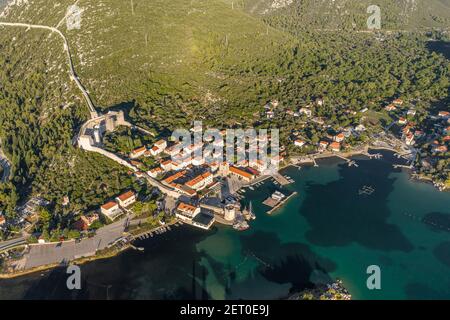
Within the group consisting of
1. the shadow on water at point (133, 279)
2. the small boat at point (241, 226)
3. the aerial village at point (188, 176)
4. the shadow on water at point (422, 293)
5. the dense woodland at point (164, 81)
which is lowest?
the shadow on water at point (422, 293)

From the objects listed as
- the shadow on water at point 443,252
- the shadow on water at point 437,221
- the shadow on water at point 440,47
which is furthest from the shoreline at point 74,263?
the shadow on water at point 440,47

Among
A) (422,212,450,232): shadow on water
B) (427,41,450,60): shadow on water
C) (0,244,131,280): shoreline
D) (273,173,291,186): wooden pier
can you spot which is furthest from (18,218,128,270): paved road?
(427,41,450,60): shadow on water

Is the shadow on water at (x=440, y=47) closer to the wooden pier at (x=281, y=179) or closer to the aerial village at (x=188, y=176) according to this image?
the aerial village at (x=188, y=176)

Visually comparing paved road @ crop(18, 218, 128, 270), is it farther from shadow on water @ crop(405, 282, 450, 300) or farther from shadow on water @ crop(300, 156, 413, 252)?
shadow on water @ crop(405, 282, 450, 300)

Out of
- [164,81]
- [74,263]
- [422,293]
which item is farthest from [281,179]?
[164,81]
